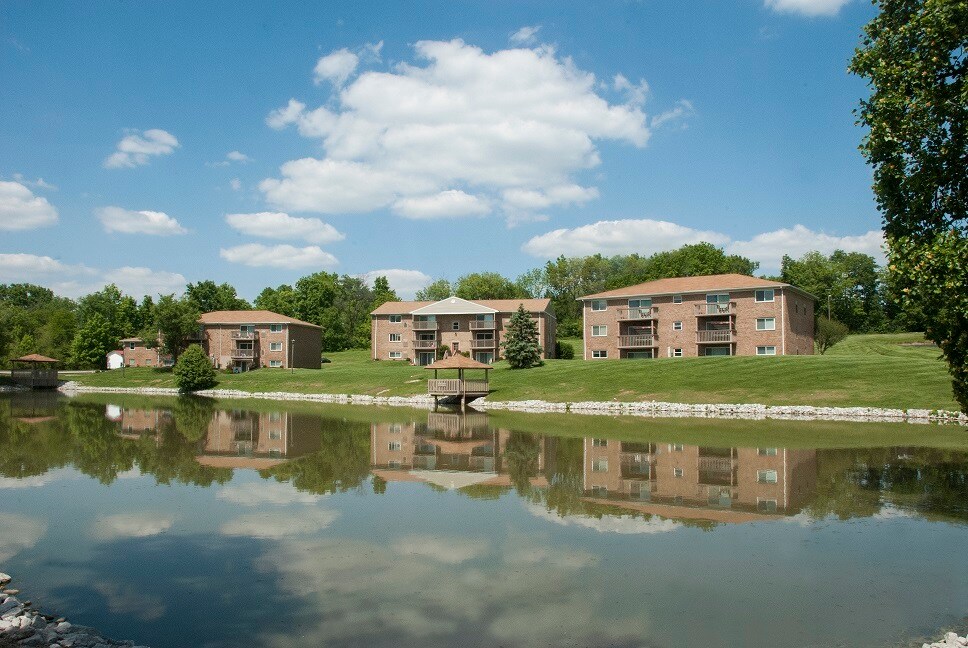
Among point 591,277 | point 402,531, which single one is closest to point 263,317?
point 591,277

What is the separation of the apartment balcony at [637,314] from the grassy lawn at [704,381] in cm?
810

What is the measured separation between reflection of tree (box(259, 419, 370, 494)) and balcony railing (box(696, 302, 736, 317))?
38045 mm

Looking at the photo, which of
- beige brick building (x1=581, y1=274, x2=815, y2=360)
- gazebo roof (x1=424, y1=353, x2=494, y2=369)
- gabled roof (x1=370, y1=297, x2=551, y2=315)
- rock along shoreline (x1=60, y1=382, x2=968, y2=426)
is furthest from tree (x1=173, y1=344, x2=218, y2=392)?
beige brick building (x1=581, y1=274, x2=815, y2=360)

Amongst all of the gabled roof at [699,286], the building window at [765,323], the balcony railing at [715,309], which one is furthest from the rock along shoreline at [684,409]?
the gabled roof at [699,286]

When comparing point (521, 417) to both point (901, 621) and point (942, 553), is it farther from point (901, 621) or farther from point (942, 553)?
point (901, 621)

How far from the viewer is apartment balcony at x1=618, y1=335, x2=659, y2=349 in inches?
2339

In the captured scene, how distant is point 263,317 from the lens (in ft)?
249

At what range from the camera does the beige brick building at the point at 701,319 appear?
5500cm

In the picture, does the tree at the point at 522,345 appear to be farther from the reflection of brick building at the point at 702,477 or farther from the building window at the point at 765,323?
the reflection of brick building at the point at 702,477

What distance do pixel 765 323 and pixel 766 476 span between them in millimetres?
40973

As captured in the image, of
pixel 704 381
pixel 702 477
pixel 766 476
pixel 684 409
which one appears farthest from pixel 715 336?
pixel 702 477

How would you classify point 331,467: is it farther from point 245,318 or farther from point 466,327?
point 245,318

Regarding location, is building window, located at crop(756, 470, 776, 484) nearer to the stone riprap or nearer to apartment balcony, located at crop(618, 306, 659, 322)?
the stone riprap

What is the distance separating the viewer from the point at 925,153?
1113 cm
